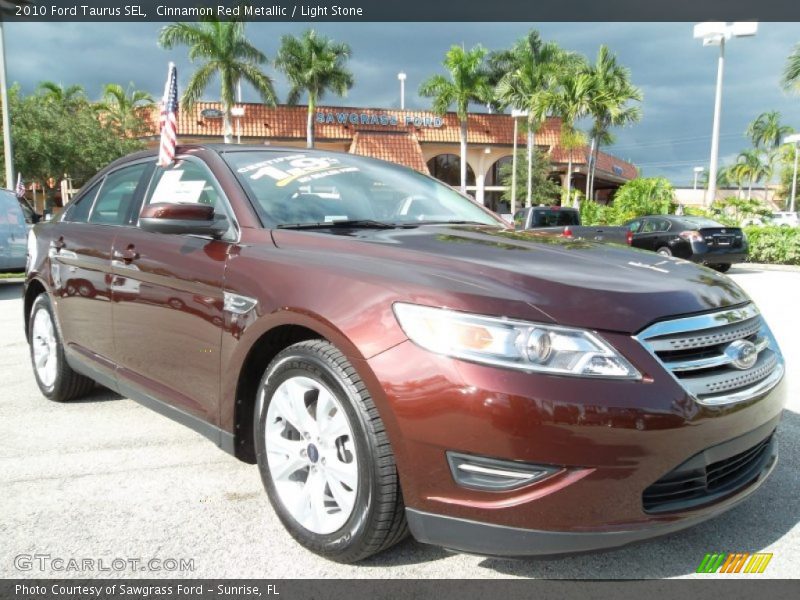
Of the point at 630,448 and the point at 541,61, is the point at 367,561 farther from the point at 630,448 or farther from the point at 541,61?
the point at 541,61

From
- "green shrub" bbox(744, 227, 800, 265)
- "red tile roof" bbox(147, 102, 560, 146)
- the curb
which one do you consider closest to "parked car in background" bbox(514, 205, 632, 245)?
the curb

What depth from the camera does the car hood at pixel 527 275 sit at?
78.6 inches

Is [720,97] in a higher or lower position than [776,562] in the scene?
higher

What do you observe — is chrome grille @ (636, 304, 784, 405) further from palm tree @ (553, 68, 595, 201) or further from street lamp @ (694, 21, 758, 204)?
palm tree @ (553, 68, 595, 201)

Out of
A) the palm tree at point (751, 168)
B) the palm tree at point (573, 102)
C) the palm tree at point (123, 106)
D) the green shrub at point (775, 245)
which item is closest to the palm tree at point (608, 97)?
the palm tree at point (573, 102)

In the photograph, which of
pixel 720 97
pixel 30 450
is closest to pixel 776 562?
pixel 30 450

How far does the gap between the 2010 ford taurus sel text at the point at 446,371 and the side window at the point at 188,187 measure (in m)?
0.03

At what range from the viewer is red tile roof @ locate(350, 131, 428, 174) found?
32.5 metres

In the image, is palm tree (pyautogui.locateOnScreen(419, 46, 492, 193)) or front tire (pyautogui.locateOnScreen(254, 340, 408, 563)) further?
palm tree (pyautogui.locateOnScreen(419, 46, 492, 193))

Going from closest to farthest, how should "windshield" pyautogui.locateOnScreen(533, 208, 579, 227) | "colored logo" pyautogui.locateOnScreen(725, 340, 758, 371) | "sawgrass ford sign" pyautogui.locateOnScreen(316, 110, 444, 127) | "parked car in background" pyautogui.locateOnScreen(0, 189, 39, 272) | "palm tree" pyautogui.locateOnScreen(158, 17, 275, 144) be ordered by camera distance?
1. "colored logo" pyautogui.locateOnScreen(725, 340, 758, 371)
2. "parked car in background" pyautogui.locateOnScreen(0, 189, 39, 272)
3. "windshield" pyautogui.locateOnScreen(533, 208, 579, 227)
4. "palm tree" pyautogui.locateOnScreen(158, 17, 275, 144)
5. "sawgrass ford sign" pyautogui.locateOnScreen(316, 110, 444, 127)

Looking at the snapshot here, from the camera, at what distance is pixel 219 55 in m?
28.3

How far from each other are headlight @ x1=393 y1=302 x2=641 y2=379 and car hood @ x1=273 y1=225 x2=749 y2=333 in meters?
0.04

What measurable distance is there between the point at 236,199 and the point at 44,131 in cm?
2807

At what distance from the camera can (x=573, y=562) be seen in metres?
2.37
